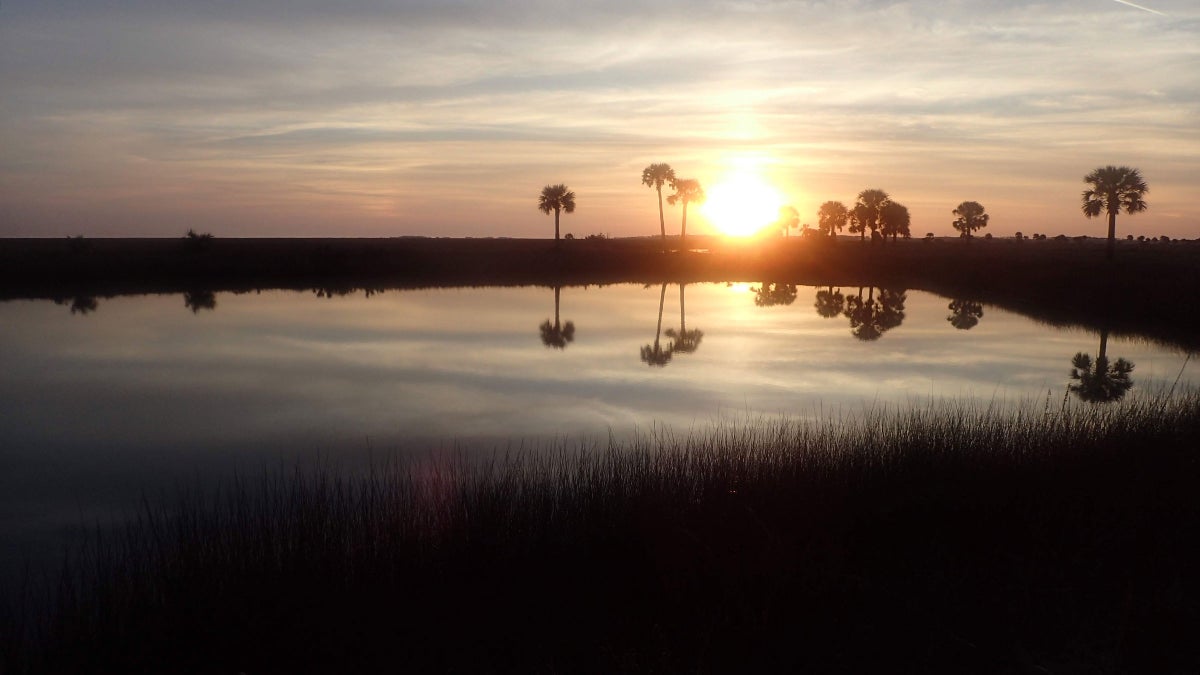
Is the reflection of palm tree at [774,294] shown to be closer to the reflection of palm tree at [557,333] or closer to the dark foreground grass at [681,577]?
the reflection of palm tree at [557,333]

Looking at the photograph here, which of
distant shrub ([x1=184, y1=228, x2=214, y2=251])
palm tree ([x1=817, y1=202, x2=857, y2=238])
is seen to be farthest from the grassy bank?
palm tree ([x1=817, y1=202, x2=857, y2=238])

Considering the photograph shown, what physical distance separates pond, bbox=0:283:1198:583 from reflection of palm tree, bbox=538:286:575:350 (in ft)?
0.40

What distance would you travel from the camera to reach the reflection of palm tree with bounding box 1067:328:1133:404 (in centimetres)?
1472

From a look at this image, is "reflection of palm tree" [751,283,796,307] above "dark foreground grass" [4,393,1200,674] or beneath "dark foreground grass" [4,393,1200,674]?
above

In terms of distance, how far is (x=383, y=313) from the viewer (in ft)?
94.5

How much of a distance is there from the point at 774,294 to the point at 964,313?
10557mm

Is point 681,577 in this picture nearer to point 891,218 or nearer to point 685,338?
point 685,338

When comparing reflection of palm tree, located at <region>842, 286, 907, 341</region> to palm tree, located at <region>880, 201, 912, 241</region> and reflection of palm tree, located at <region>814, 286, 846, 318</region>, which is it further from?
palm tree, located at <region>880, 201, 912, 241</region>

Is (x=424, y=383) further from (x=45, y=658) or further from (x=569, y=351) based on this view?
(x=45, y=658)

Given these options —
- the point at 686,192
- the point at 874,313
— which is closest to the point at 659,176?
the point at 686,192

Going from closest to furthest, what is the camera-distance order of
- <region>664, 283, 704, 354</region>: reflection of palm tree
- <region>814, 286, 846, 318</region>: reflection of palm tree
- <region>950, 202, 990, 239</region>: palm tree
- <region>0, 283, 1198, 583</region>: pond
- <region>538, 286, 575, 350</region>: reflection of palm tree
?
<region>0, 283, 1198, 583</region>: pond → <region>664, 283, 704, 354</region>: reflection of palm tree → <region>538, 286, 575, 350</region>: reflection of palm tree → <region>814, 286, 846, 318</region>: reflection of palm tree → <region>950, 202, 990, 239</region>: palm tree

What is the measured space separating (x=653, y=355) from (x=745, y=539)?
1319 centimetres

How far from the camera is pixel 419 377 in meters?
16.9

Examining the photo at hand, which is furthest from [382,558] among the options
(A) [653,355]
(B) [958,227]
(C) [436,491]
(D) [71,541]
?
(B) [958,227]
